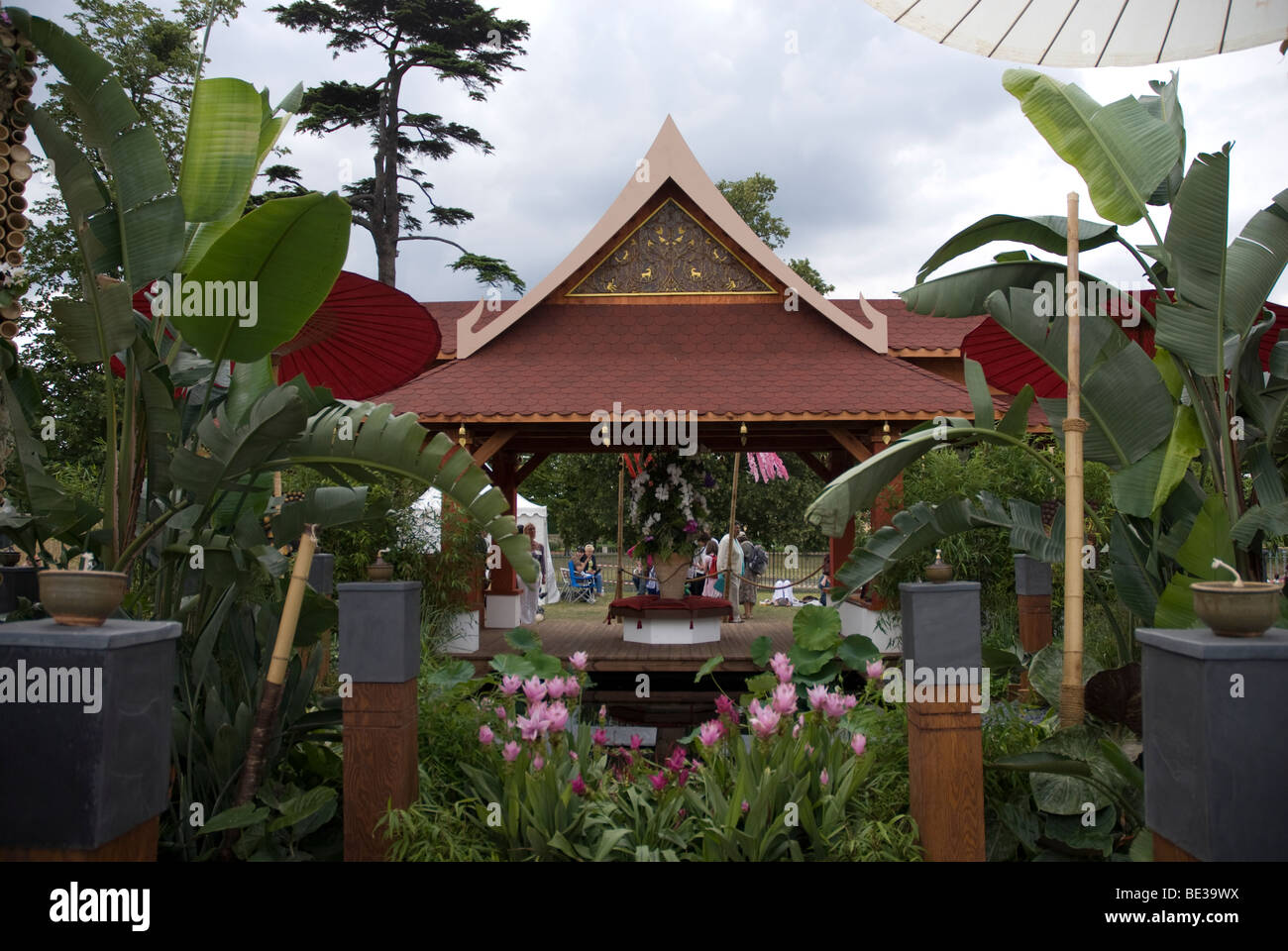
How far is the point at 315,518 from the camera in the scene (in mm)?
4113

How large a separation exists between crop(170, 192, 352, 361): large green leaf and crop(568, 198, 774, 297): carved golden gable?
22.8ft

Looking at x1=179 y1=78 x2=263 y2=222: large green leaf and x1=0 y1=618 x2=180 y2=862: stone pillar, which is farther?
x1=179 y1=78 x2=263 y2=222: large green leaf

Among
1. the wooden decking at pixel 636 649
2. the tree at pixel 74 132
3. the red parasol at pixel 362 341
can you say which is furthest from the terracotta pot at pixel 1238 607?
the tree at pixel 74 132

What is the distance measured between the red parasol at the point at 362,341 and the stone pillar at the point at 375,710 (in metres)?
3.38

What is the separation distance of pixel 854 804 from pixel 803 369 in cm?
669

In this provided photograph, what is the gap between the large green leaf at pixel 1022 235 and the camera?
184 inches

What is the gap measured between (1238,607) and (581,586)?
61.7ft

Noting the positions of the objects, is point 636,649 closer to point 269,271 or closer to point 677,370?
point 677,370

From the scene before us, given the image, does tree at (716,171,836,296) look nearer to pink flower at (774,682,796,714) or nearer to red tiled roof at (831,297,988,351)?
red tiled roof at (831,297,988,351)

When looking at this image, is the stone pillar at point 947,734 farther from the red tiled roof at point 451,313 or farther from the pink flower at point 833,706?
the red tiled roof at point 451,313

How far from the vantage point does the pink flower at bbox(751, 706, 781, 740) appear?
339 centimetres

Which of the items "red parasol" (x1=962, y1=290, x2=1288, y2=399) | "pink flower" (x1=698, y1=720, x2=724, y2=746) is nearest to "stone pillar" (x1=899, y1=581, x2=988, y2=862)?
"pink flower" (x1=698, y1=720, x2=724, y2=746)

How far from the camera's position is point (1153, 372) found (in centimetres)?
427

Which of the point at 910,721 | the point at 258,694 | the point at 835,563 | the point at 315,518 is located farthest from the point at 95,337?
the point at 835,563
